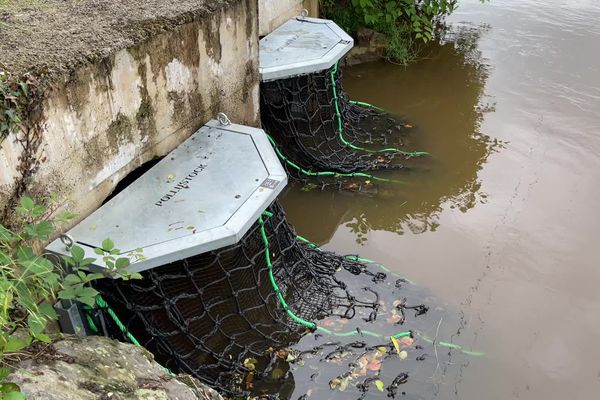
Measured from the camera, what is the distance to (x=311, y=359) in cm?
321

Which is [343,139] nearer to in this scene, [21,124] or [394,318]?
Answer: [394,318]

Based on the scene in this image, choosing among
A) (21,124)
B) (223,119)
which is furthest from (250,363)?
(21,124)

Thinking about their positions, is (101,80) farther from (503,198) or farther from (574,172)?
(574,172)

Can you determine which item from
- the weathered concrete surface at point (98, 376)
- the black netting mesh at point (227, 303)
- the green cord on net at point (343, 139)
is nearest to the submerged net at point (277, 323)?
the black netting mesh at point (227, 303)

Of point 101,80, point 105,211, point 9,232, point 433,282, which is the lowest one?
point 433,282

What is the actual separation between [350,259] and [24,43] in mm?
2497

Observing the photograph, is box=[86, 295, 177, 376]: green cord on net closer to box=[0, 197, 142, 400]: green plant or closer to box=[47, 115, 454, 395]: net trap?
box=[47, 115, 454, 395]: net trap

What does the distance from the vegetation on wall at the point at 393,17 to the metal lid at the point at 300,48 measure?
1400mm

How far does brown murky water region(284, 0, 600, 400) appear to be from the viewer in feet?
11.4

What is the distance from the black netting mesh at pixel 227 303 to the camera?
9.03 ft

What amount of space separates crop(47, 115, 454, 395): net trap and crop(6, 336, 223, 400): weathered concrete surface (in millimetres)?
393

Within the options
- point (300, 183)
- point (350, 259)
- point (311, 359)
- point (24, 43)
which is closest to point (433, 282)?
point (350, 259)

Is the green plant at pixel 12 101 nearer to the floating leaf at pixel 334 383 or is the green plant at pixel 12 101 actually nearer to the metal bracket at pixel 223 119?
the metal bracket at pixel 223 119

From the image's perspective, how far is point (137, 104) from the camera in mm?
3025
